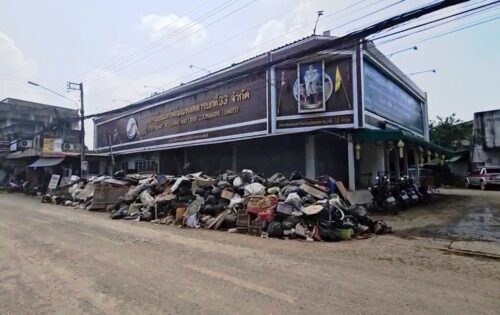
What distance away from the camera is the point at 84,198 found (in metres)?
20.8

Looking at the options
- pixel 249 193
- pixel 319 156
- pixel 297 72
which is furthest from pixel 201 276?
pixel 297 72

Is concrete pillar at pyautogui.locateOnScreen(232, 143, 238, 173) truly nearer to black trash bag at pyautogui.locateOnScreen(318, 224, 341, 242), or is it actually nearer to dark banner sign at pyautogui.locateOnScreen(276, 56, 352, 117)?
dark banner sign at pyautogui.locateOnScreen(276, 56, 352, 117)

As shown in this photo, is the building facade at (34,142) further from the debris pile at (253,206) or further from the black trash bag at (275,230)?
the black trash bag at (275,230)

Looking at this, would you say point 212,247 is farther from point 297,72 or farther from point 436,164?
point 436,164

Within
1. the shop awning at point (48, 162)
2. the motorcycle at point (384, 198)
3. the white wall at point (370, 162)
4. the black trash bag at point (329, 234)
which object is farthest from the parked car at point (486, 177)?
the shop awning at point (48, 162)

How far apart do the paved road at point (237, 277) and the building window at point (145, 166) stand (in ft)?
62.3

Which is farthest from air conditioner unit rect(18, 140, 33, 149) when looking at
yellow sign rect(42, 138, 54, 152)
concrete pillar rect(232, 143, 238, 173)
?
concrete pillar rect(232, 143, 238, 173)

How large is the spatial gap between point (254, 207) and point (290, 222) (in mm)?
1505

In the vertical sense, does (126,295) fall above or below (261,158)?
below

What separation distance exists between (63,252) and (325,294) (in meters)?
6.03

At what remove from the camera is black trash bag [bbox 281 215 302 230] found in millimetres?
10617

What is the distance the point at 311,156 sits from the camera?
Result: 702 inches

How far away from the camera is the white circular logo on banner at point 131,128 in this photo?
3113 centimetres

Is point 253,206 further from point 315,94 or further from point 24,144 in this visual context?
point 24,144
